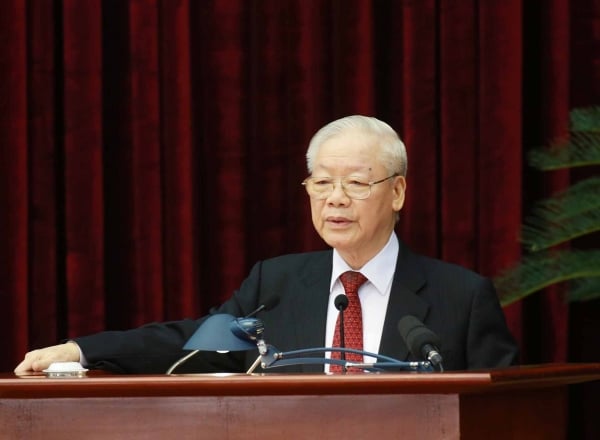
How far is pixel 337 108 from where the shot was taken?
4191mm

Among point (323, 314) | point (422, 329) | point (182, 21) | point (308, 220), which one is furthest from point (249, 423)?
point (182, 21)

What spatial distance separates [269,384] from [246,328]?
0.37 metres

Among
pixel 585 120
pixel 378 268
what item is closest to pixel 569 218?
pixel 585 120

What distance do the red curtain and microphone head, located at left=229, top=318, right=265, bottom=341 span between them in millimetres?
1802

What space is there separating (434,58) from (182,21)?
873 millimetres

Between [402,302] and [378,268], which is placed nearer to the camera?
[402,302]

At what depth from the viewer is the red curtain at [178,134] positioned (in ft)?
13.7

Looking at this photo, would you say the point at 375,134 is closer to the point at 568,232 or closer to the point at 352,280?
the point at 352,280


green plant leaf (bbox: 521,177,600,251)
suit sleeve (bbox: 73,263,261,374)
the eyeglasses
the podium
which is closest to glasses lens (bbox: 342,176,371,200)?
the eyeglasses

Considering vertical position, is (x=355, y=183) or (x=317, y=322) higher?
(x=355, y=183)

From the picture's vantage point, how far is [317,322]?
309cm

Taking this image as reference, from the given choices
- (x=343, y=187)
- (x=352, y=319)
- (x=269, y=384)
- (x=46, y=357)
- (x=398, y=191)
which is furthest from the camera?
(x=398, y=191)

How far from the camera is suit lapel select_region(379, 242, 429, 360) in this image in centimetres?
296

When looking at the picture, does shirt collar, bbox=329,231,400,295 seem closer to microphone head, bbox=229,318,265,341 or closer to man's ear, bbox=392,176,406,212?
man's ear, bbox=392,176,406,212
